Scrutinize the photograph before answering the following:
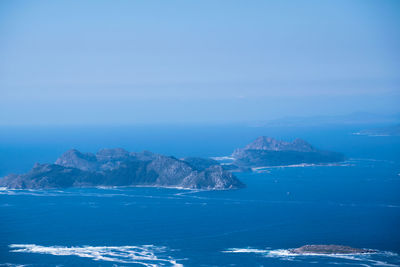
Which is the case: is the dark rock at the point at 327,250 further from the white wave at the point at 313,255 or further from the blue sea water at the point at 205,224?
the blue sea water at the point at 205,224

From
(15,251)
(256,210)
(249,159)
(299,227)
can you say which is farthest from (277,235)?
(249,159)

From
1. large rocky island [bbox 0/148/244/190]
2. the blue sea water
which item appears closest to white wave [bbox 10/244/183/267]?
the blue sea water

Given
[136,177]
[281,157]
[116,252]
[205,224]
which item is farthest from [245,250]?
[281,157]

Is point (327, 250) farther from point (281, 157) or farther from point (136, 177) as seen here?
point (281, 157)

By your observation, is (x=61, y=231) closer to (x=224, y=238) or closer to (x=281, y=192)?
(x=224, y=238)

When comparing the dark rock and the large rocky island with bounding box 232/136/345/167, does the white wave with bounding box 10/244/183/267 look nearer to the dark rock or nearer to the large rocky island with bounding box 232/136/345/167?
the dark rock

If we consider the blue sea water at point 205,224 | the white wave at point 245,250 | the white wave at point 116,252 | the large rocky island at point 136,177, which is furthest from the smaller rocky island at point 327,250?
the large rocky island at point 136,177
